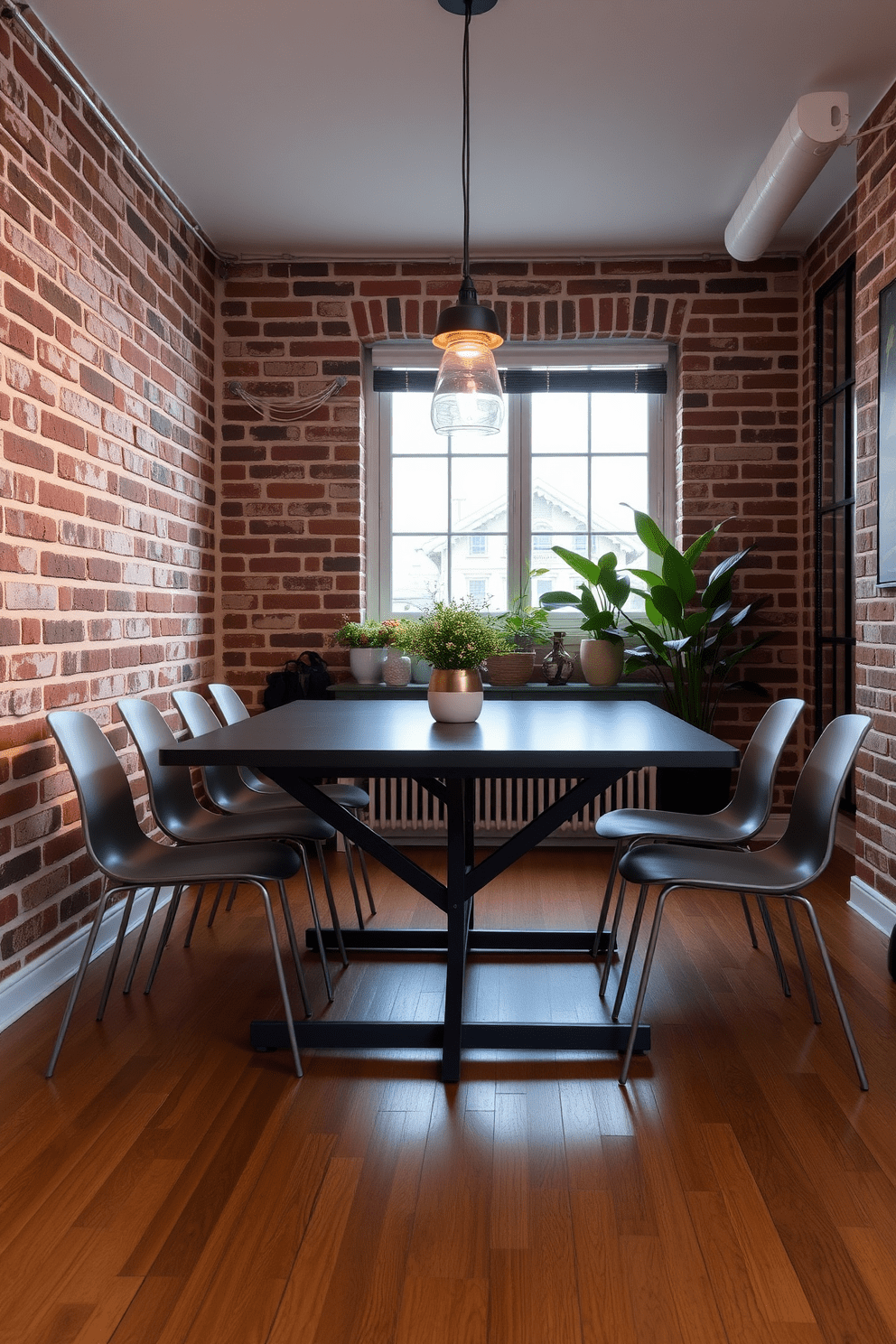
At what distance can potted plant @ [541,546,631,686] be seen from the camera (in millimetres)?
4859

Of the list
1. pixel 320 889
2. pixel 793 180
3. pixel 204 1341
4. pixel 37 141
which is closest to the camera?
pixel 204 1341

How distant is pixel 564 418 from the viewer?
17.7ft

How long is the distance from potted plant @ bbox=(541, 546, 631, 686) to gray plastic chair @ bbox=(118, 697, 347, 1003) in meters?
2.03

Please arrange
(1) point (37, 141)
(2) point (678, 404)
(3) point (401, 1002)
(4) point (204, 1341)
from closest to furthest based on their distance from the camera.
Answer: (4) point (204, 1341)
(3) point (401, 1002)
(1) point (37, 141)
(2) point (678, 404)

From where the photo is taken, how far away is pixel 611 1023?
265 centimetres

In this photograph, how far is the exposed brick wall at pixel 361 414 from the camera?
16.8 ft

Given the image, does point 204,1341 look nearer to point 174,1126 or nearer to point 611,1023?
point 174,1126

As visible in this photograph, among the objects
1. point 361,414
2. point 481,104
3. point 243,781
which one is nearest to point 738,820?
point 243,781

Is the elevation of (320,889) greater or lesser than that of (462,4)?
lesser

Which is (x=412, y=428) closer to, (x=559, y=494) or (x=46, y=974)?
(x=559, y=494)

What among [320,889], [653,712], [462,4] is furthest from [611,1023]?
[462,4]

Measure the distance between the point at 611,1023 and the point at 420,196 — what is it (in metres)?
3.57

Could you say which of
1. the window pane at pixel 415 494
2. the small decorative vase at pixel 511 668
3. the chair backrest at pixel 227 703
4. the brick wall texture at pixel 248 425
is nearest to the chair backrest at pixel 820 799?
the brick wall texture at pixel 248 425

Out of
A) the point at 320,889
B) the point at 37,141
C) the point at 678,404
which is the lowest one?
the point at 320,889
